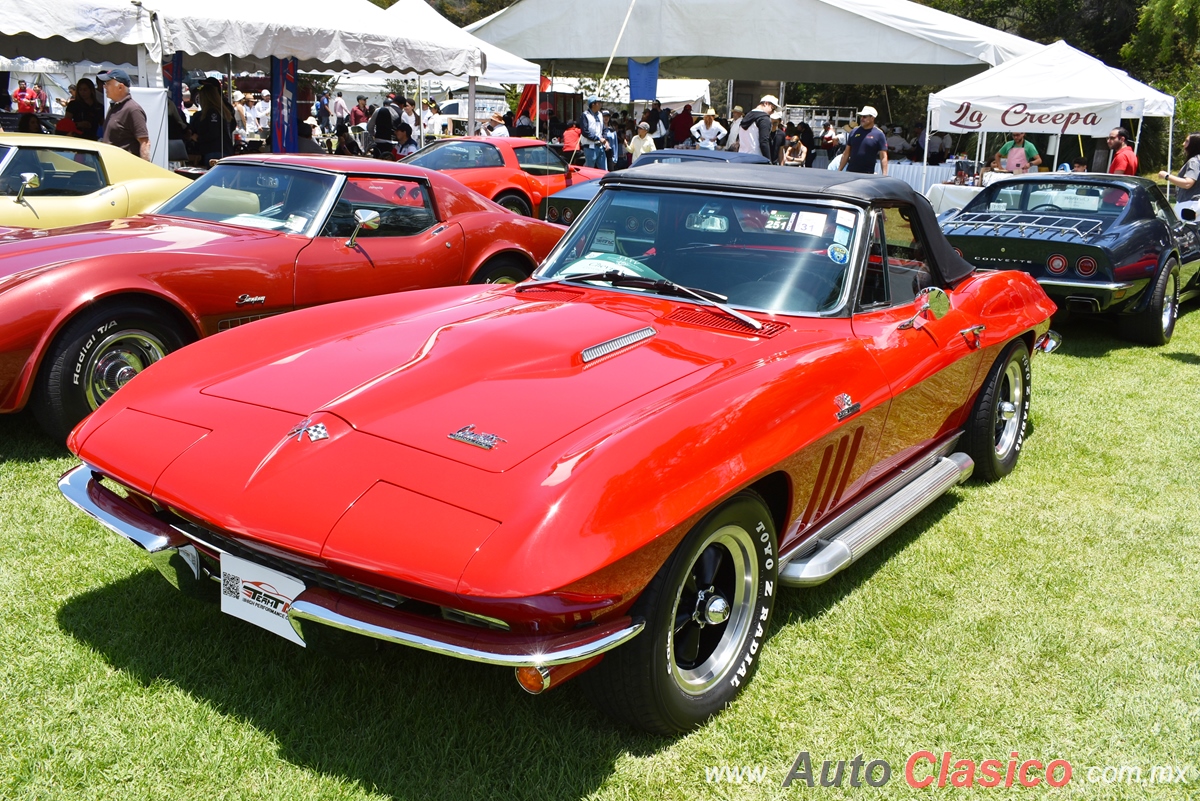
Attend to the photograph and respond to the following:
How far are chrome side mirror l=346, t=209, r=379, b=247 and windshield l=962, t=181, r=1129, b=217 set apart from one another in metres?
5.45

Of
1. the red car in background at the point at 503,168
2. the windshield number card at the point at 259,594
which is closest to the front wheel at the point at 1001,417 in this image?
the windshield number card at the point at 259,594

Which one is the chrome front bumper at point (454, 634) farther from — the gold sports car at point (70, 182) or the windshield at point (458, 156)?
the windshield at point (458, 156)

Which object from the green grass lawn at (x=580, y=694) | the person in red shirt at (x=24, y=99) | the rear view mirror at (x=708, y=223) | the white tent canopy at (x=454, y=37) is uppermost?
the white tent canopy at (x=454, y=37)

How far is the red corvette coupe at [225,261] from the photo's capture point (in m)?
4.41

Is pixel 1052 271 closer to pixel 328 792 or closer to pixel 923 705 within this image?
pixel 923 705

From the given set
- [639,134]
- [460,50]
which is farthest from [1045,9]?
[460,50]

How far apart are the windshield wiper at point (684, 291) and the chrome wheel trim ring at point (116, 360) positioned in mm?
2507

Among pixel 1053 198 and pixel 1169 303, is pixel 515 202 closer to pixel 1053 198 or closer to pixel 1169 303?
pixel 1053 198

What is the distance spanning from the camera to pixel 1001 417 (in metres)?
4.84

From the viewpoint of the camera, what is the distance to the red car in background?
12.5 metres

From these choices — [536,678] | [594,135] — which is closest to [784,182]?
[536,678]

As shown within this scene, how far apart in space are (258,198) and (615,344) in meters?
3.64

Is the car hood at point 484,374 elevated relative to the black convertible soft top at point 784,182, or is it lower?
lower

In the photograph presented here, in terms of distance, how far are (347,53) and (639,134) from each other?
678 cm
